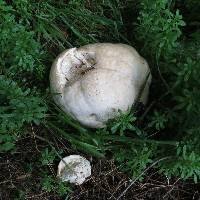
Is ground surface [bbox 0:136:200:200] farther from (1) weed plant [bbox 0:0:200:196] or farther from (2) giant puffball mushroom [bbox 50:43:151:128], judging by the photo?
(2) giant puffball mushroom [bbox 50:43:151:128]

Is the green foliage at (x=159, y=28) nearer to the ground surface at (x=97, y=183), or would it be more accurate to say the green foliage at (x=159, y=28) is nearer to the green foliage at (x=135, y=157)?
the green foliage at (x=135, y=157)

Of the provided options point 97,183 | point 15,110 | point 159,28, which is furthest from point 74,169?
point 159,28

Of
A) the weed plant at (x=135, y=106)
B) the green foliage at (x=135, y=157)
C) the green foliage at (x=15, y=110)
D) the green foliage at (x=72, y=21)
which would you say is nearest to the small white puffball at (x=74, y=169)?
the weed plant at (x=135, y=106)

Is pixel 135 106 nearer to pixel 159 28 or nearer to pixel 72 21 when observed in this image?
pixel 159 28

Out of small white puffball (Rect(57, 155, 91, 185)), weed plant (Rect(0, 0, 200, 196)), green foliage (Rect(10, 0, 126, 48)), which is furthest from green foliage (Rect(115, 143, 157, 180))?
green foliage (Rect(10, 0, 126, 48))

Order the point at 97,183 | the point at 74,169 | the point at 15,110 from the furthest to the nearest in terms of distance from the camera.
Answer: the point at 97,183, the point at 74,169, the point at 15,110

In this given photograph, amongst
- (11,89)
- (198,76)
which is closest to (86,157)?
(11,89)

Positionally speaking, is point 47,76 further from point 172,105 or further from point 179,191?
point 179,191
